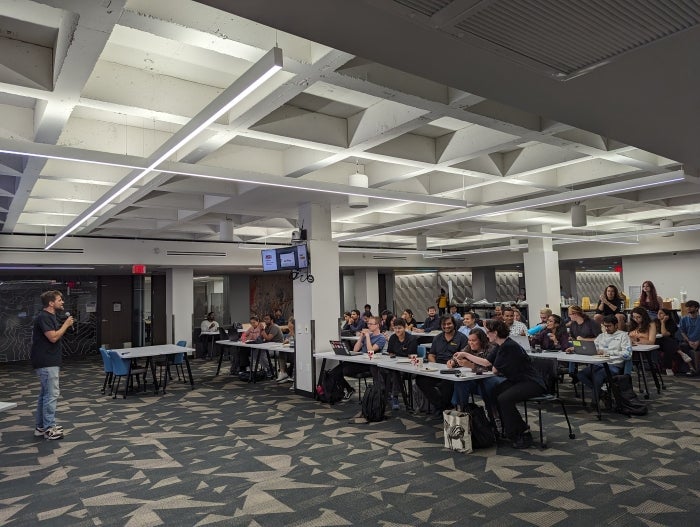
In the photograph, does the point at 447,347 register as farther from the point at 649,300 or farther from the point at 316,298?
the point at 649,300

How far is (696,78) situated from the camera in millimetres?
2611

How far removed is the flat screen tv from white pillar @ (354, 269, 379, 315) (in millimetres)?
11714

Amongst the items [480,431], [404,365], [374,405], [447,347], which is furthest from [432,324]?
[480,431]

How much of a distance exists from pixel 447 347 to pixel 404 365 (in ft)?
2.69

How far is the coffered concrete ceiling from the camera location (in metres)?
2.09

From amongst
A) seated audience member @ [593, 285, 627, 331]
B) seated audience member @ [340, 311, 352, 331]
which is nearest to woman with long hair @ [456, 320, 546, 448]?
seated audience member @ [593, 285, 627, 331]

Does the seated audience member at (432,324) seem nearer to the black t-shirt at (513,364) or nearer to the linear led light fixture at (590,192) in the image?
the linear led light fixture at (590,192)

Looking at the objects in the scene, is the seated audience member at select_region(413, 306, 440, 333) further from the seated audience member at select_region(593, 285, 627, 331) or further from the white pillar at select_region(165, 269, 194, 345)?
the white pillar at select_region(165, 269, 194, 345)

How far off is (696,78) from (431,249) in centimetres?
1703

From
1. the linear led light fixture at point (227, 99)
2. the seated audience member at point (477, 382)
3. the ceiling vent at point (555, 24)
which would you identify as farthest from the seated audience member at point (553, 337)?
the ceiling vent at point (555, 24)

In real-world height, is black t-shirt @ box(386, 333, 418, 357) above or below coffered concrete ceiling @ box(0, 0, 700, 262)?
below

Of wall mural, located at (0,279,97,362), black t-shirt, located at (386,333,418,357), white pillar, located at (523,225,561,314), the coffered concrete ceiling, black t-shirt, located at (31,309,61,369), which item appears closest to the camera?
the coffered concrete ceiling

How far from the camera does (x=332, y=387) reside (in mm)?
8016

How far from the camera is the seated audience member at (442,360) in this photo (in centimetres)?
685
